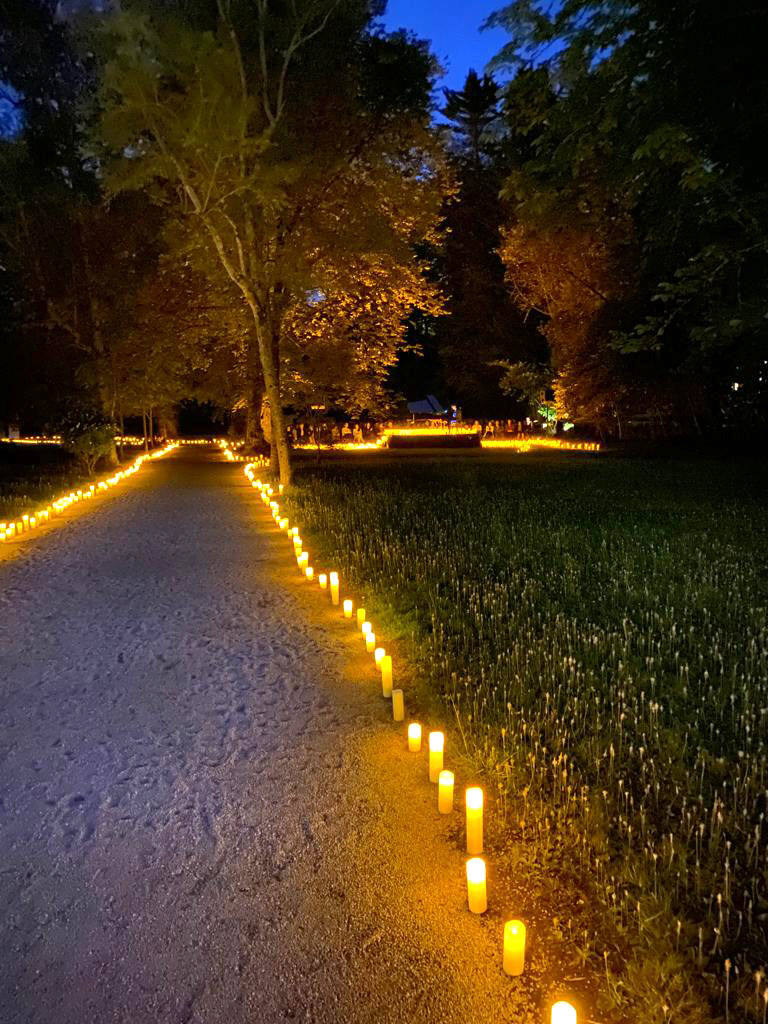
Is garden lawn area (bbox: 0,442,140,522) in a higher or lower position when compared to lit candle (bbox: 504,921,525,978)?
higher

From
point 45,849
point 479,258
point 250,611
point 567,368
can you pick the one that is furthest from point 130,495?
point 479,258

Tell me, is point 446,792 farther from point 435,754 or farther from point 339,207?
point 339,207

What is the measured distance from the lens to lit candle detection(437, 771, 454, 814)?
3.48m

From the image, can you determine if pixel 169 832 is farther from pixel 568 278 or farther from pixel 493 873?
pixel 568 278

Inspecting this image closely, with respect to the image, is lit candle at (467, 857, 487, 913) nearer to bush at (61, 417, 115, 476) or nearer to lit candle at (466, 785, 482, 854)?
lit candle at (466, 785, 482, 854)

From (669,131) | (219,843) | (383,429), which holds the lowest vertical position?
(219,843)

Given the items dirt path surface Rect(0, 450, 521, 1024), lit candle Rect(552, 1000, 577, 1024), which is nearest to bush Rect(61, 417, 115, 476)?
dirt path surface Rect(0, 450, 521, 1024)

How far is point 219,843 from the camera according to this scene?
3357mm

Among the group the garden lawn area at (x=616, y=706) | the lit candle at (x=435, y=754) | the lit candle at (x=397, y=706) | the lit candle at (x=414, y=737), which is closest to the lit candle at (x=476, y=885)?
the garden lawn area at (x=616, y=706)

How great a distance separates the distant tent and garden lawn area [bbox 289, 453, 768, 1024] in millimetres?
44349

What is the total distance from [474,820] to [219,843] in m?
1.18

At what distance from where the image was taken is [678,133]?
788cm

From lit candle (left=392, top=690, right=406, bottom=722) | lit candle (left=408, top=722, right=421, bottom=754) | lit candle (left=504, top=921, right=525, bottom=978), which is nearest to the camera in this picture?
lit candle (left=504, top=921, right=525, bottom=978)

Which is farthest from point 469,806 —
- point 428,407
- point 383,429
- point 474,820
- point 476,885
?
point 428,407
